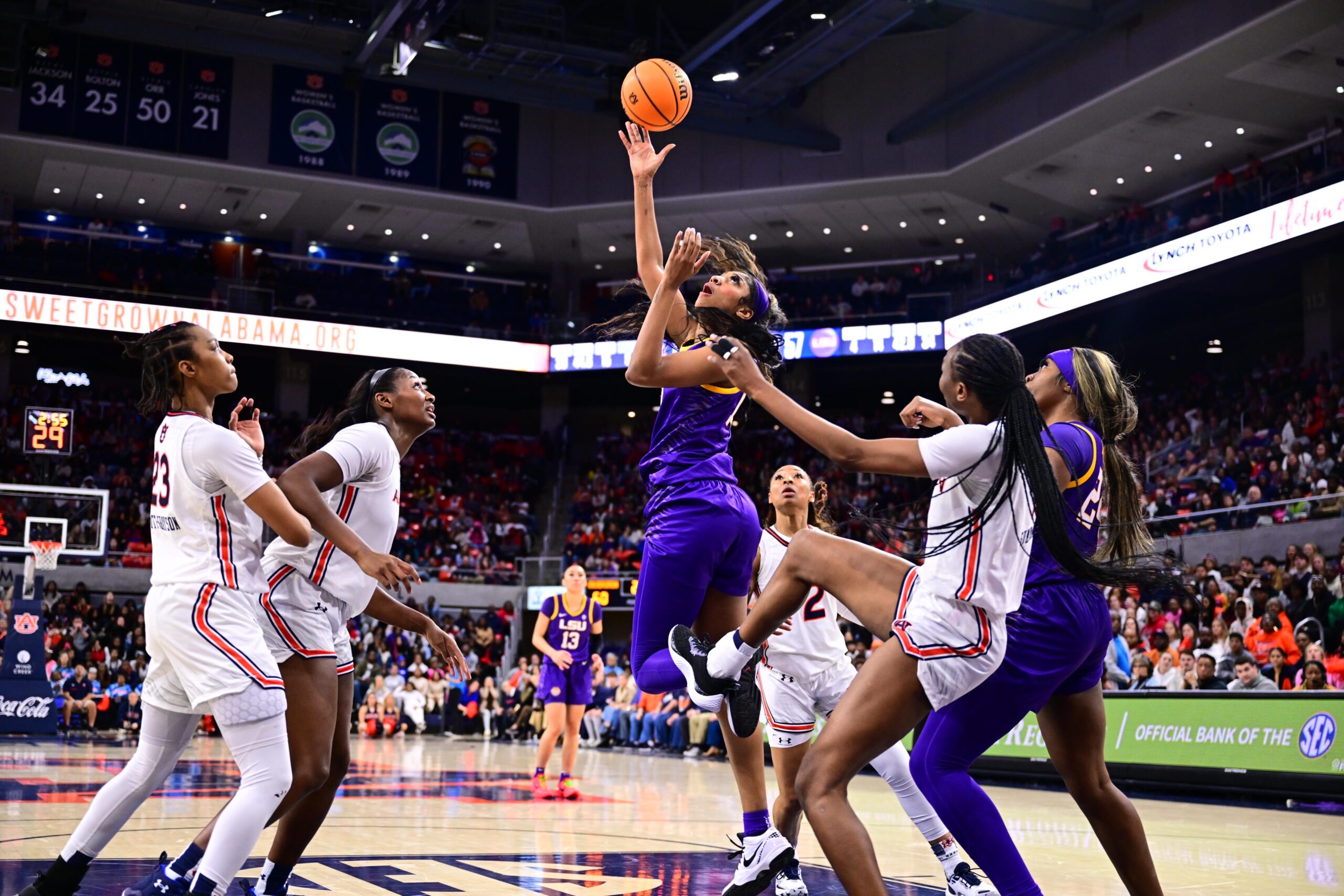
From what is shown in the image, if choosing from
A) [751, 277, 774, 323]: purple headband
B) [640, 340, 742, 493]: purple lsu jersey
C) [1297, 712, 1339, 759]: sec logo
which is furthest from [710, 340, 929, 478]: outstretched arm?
[1297, 712, 1339, 759]: sec logo

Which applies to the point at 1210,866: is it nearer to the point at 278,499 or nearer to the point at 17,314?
the point at 278,499

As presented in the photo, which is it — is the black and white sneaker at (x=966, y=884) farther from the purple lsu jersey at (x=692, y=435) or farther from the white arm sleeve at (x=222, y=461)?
the white arm sleeve at (x=222, y=461)

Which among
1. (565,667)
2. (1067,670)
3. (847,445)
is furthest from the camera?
(565,667)

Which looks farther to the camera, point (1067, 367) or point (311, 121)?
point (311, 121)

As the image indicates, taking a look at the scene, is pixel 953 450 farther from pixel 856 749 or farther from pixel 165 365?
pixel 165 365

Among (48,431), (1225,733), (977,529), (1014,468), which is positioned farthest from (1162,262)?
(48,431)

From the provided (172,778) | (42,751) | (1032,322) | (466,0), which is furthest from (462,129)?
(172,778)

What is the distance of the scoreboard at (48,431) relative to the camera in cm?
2342

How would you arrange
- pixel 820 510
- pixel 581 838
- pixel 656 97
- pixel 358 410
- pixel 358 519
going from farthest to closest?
pixel 581 838, pixel 820 510, pixel 656 97, pixel 358 410, pixel 358 519

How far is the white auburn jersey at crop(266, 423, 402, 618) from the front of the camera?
15.2ft

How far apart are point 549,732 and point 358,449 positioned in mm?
6721

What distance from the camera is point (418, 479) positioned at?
106 ft


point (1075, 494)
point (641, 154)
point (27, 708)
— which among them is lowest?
point (27, 708)

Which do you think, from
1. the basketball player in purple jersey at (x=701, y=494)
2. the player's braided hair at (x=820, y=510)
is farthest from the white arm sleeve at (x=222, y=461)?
the player's braided hair at (x=820, y=510)
